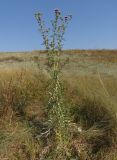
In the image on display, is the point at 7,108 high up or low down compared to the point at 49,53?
down

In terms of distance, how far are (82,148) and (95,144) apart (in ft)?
1.11

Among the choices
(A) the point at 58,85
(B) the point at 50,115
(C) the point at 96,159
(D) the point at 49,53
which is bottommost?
(C) the point at 96,159

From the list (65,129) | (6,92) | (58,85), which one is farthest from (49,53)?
(6,92)

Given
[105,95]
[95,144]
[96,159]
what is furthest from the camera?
[105,95]

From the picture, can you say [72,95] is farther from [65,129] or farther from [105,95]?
[65,129]

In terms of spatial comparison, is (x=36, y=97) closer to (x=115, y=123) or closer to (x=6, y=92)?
(x=6, y=92)

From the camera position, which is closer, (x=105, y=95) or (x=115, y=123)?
(x=115, y=123)

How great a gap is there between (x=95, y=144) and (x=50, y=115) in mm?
854

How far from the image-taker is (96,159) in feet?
23.1

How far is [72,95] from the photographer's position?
904cm

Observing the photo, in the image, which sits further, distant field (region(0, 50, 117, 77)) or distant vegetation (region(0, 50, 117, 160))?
distant field (region(0, 50, 117, 77))

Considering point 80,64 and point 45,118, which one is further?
point 80,64

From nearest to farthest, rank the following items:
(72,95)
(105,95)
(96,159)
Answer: (96,159)
(105,95)
(72,95)

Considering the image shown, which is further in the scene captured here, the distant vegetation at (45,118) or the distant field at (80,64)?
the distant field at (80,64)
